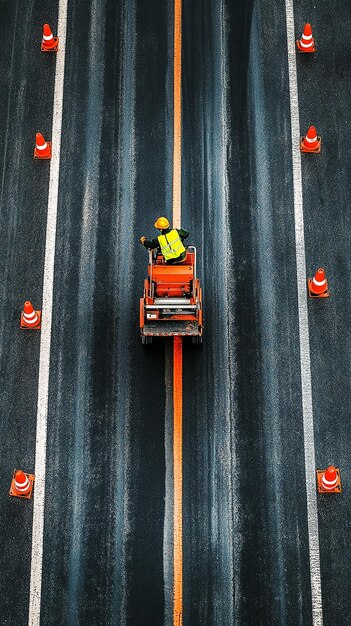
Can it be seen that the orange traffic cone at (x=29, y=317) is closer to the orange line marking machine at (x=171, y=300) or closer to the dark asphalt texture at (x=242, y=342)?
the orange line marking machine at (x=171, y=300)

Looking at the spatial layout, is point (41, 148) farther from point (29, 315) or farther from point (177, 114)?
point (29, 315)

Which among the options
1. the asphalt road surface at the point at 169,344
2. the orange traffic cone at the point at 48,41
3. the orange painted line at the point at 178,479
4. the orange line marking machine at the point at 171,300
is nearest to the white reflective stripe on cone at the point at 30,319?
the asphalt road surface at the point at 169,344

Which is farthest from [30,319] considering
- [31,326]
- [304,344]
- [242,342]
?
[304,344]

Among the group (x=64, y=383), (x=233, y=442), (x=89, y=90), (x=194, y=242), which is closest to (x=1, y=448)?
(x=64, y=383)

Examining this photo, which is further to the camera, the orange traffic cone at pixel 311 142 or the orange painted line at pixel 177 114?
the orange traffic cone at pixel 311 142

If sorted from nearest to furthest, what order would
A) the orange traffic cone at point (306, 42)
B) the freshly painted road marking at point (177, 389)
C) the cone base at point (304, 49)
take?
1. the freshly painted road marking at point (177, 389)
2. the orange traffic cone at point (306, 42)
3. the cone base at point (304, 49)

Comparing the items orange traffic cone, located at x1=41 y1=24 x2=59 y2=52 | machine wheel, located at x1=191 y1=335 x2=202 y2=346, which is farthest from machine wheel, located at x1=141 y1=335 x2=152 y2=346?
orange traffic cone, located at x1=41 y1=24 x2=59 y2=52

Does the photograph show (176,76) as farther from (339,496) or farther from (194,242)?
(339,496)
